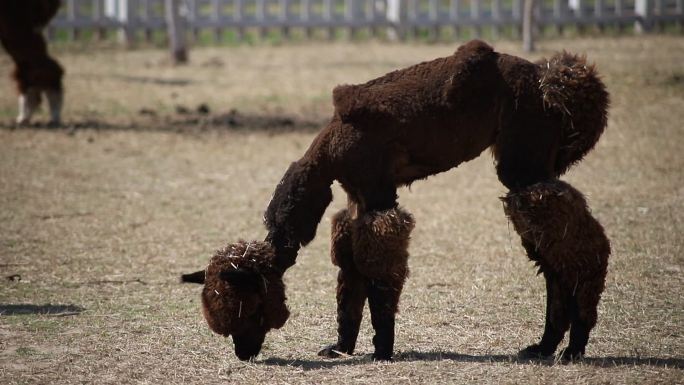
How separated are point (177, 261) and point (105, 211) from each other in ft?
7.52

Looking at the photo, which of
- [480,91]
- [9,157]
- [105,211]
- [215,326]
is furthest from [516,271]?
[9,157]

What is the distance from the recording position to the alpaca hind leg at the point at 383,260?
554 centimetres

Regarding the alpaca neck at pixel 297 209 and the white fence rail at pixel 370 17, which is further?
the white fence rail at pixel 370 17

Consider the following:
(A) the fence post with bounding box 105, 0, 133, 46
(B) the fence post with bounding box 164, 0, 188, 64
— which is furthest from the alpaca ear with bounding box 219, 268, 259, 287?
(A) the fence post with bounding box 105, 0, 133, 46

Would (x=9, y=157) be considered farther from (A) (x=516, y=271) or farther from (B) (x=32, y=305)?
(A) (x=516, y=271)

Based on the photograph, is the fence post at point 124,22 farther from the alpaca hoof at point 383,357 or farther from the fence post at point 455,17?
the alpaca hoof at point 383,357

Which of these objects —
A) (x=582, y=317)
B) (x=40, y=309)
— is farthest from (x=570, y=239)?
(x=40, y=309)

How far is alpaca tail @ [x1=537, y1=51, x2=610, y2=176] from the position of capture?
5.62 metres

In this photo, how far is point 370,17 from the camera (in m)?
24.1

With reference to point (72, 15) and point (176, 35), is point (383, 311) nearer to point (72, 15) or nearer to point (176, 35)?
point (176, 35)

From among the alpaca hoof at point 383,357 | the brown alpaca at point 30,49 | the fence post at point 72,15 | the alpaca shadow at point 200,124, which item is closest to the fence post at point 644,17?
the alpaca shadow at point 200,124

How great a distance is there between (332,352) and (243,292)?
797mm

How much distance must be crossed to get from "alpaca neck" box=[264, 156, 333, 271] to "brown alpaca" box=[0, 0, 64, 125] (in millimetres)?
10055

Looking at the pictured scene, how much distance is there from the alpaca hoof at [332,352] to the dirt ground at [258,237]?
0.28 ft
